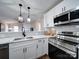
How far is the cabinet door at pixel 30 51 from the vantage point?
8.17 feet

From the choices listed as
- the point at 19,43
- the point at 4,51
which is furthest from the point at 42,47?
the point at 4,51

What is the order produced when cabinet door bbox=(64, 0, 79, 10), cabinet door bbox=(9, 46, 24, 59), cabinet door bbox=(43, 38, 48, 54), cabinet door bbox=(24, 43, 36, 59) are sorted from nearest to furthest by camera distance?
cabinet door bbox=(64, 0, 79, 10) → cabinet door bbox=(9, 46, 24, 59) → cabinet door bbox=(24, 43, 36, 59) → cabinet door bbox=(43, 38, 48, 54)

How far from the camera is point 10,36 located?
2.87m

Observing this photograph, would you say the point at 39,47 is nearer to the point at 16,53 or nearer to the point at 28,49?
the point at 28,49

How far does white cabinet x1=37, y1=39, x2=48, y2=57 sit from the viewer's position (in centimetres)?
299

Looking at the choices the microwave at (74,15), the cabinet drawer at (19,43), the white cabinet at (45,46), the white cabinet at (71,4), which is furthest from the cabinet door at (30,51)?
the white cabinet at (71,4)

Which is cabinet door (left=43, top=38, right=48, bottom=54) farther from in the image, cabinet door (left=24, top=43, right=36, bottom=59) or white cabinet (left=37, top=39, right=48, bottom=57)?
cabinet door (left=24, top=43, right=36, bottom=59)

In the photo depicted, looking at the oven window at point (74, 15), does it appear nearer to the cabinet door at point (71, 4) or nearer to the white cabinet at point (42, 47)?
the cabinet door at point (71, 4)

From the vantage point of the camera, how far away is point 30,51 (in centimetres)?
263

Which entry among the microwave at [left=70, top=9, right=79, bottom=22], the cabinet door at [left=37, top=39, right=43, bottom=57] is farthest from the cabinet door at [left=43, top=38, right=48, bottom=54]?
the microwave at [left=70, top=9, right=79, bottom=22]

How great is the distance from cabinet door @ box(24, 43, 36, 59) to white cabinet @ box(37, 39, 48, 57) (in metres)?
0.24

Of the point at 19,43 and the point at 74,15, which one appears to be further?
the point at 19,43

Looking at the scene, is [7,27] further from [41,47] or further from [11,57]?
[11,57]

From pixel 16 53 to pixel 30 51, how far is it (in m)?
0.56
